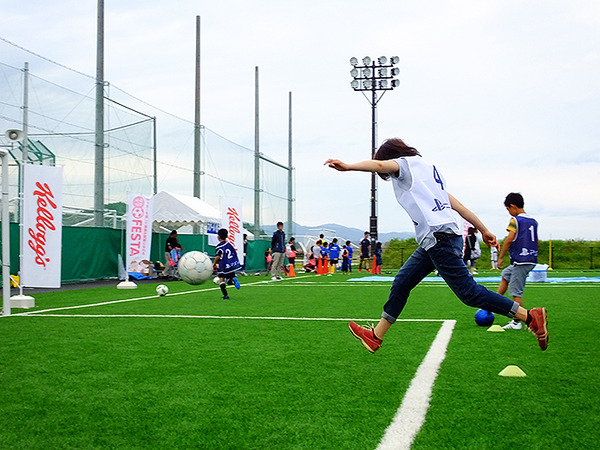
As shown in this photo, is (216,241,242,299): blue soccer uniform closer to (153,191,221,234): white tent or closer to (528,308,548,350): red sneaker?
(528,308,548,350): red sneaker

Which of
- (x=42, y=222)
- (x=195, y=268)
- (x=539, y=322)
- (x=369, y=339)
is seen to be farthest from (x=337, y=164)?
(x=195, y=268)

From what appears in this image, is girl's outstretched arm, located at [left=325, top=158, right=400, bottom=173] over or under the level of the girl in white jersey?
over

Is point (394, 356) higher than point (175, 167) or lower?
lower

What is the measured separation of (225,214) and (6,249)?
42.1 feet

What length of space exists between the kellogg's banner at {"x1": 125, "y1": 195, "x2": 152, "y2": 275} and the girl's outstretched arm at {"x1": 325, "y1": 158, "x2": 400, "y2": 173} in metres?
15.2

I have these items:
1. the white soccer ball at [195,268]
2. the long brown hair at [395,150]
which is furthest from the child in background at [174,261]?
the long brown hair at [395,150]

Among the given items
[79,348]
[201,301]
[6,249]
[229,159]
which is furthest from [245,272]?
[79,348]

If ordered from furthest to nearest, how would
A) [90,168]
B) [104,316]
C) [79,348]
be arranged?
[90,168] → [104,316] → [79,348]

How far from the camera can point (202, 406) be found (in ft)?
14.0

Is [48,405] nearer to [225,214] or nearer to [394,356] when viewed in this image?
[394,356]

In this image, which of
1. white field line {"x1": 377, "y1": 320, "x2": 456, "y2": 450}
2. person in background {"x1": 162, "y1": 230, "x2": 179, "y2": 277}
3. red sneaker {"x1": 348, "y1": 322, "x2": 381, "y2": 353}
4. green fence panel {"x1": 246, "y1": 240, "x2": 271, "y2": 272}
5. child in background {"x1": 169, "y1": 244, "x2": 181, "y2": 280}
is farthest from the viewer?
green fence panel {"x1": 246, "y1": 240, "x2": 271, "y2": 272}

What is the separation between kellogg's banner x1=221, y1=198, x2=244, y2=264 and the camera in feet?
75.5

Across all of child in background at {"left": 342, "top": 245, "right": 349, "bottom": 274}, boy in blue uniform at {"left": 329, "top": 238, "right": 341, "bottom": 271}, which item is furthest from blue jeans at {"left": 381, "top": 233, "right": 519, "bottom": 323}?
boy in blue uniform at {"left": 329, "top": 238, "right": 341, "bottom": 271}

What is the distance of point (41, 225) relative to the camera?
12.0 m
